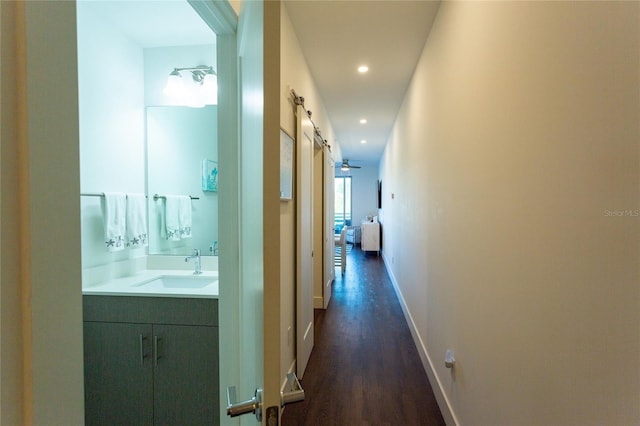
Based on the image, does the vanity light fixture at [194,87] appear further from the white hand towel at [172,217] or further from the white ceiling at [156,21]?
the white hand towel at [172,217]

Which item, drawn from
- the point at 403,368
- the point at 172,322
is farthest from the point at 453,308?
the point at 172,322

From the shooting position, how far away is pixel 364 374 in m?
2.47

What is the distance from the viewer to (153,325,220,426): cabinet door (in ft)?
5.40

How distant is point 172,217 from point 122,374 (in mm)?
1046

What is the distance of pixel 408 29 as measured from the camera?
2359mm

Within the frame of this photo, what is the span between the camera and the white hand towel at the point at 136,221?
2029mm

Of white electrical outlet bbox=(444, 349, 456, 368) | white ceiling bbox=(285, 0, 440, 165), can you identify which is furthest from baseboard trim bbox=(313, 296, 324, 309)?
white ceiling bbox=(285, 0, 440, 165)

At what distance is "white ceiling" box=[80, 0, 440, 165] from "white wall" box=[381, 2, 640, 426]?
1.95 feet

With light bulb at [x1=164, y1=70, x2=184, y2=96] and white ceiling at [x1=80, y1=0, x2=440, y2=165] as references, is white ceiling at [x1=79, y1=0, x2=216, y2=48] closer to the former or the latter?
white ceiling at [x1=80, y1=0, x2=440, y2=165]

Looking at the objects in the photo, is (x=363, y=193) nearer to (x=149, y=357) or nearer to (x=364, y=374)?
(x=364, y=374)

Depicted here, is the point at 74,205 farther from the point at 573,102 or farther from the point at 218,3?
the point at 573,102

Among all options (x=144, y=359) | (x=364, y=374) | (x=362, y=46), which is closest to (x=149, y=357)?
(x=144, y=359)

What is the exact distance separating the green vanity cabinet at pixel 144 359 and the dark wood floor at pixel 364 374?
0.72 meters

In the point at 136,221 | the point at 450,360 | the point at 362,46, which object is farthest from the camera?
the point at 362,46
